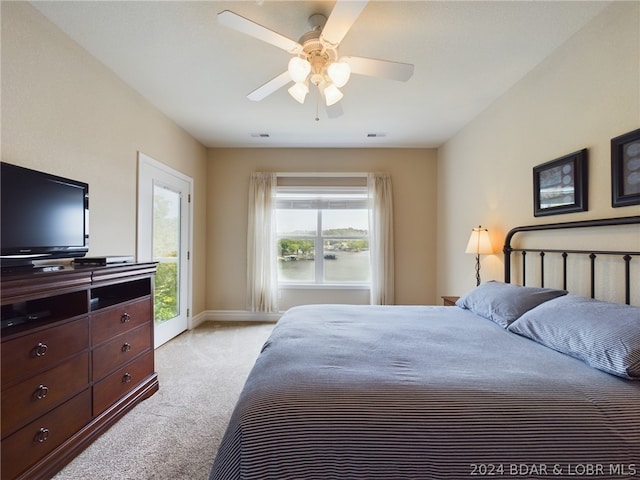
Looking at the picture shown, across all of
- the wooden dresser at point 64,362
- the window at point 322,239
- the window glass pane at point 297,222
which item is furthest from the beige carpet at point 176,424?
the window glass pane at point 297,222

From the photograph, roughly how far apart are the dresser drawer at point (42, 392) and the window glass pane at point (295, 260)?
2.98 m

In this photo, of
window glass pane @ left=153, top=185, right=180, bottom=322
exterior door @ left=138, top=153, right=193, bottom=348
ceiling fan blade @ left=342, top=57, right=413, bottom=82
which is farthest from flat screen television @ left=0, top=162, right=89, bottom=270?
ceiling fan blade @ left=342, top=57, right=413, bottom=82

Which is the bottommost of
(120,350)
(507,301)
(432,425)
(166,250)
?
(120,350)

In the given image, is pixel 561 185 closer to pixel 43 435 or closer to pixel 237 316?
pixel 43 435

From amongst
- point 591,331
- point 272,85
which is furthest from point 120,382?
point 591,331

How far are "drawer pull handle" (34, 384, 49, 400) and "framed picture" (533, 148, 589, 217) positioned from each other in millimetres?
3216

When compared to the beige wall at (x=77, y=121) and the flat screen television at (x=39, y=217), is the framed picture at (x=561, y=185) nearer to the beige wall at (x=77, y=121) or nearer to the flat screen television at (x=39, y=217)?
the flat screen television at (x=39, y=217)

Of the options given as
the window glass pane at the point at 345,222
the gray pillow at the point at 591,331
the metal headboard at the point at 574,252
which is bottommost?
the gray pillow at the point at 591,331

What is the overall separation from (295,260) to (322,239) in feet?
1.69

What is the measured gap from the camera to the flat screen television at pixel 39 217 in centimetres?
157

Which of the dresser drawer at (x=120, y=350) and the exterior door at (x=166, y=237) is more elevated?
the exterior door at (x=166, y=237)

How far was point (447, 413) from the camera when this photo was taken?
3.23 ft

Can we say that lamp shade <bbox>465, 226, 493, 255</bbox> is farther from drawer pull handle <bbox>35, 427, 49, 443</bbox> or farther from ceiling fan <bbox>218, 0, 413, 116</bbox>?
drawer pull handle <bbox>35, 427, 49, 443</bbox>

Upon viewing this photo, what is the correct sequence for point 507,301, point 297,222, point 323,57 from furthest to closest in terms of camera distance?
point 297,222
point 507,301
point 323,57
